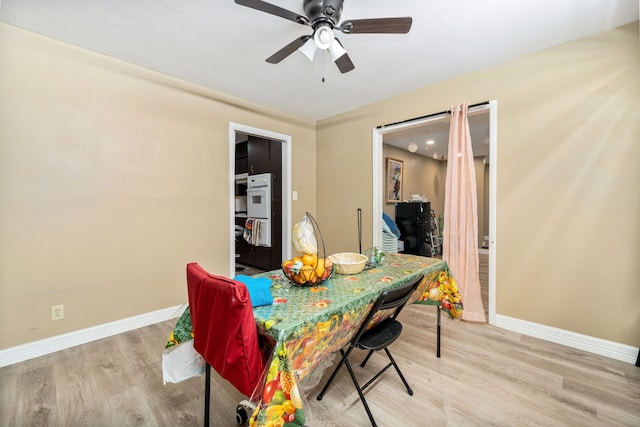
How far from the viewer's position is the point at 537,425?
1433 mm

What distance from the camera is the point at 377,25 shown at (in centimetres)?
162

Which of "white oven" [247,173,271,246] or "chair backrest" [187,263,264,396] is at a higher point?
"white oven" [247,173,271,246]

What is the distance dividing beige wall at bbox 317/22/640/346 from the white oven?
2.80 m

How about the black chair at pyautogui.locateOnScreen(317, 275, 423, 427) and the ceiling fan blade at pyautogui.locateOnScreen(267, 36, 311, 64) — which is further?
the ceiling fan blade at pyautogui.locateOnScreen(267, 36, 311, 64)

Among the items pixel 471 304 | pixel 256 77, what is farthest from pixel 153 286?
pixel 471 304

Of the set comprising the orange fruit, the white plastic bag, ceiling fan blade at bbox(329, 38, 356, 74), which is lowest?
the orange fruit

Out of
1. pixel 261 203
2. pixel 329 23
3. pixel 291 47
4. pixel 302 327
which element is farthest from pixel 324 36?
pixel 261 203

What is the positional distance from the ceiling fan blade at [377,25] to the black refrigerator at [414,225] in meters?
4.10

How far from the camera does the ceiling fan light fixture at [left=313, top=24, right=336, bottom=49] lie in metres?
1.68

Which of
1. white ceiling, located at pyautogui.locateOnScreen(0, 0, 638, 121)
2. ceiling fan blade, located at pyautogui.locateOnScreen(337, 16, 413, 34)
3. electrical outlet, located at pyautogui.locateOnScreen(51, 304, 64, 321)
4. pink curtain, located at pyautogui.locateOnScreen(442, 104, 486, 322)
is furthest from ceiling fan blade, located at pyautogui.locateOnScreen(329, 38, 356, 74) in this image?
electrical outlet, located at pyautogui.locateOnScreen(51, 304, 64, 321)

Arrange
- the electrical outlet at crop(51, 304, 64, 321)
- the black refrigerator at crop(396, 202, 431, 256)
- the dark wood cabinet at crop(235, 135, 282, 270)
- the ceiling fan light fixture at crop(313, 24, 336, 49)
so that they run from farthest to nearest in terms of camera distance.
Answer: the black refrigerator at crop(396, 202, 431, 256) → the dark wood cabinet at crop(235, 135, 282, 270) → the electrical outlet at crop(51, 304, 64, 321) → the ceiling fan light fixture at crop(313, 24, 336, 49)

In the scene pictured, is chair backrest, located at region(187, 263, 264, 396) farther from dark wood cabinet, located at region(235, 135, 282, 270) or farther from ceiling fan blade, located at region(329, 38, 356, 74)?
dark wood cabinet, located at region(235, 135, 282, 270)

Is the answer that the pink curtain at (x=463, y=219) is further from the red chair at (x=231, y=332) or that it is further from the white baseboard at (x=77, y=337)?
the white baseboard at (x=77, y=337)

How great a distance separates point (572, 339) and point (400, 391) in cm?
163
